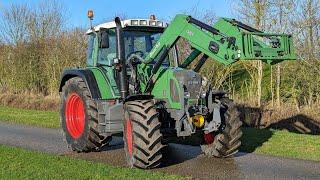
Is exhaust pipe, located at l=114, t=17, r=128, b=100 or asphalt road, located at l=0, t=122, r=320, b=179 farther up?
exhaust pipe, located at l=114, t=17, r=128, b=100

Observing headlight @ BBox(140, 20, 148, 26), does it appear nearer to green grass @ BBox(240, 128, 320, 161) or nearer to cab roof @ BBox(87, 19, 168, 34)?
cab roof @ BBox(87, 19, 168, 34)

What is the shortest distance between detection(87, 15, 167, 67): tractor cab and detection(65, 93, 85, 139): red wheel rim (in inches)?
33.7

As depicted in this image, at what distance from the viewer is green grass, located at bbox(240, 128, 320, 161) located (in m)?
9.72

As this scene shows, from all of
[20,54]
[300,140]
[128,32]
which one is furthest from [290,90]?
[20,54]

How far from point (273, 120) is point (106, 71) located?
725cm

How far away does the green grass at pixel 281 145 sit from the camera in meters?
9.72

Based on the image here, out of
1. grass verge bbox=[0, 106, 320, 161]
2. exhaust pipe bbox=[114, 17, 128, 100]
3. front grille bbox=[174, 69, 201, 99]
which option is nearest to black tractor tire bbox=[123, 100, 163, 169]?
front grille bbox=[174, 69, 201, 99]

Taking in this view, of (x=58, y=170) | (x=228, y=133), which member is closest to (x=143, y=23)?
(x=228, y=133)

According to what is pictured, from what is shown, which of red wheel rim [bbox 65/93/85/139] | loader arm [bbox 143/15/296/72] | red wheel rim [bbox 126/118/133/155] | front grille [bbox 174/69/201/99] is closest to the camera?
loader arm [bbox 143/15/296/72]

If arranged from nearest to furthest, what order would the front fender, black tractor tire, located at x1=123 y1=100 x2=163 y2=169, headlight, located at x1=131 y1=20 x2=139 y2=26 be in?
black tractor tire, located at x1=123 y1=100 x2=163 y2=169
the front fender
headlight, located at x1=131 y1=20 x2=139 y2=26

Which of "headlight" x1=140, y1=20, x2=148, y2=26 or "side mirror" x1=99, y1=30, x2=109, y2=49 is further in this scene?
"headlight" x1=140, y1=20, x2=148, y2=26

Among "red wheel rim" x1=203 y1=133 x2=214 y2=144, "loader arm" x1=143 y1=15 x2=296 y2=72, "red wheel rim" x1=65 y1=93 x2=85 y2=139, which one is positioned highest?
"loader arm" x1=143 y1=15 x2=296 y2=72

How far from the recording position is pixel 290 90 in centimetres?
1650

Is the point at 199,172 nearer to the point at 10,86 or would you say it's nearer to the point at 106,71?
the point at 106,71
